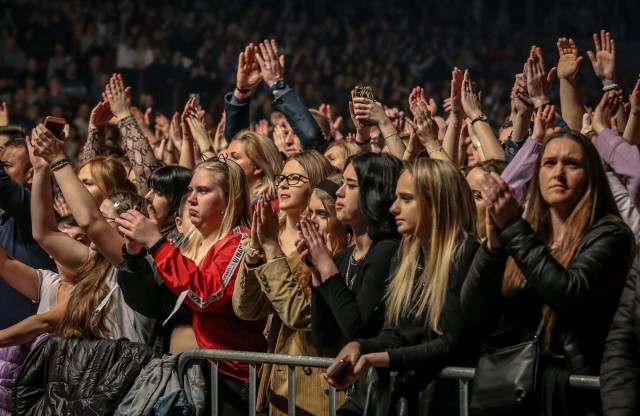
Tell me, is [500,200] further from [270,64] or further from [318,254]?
[270,64]

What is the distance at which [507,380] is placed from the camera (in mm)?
3629

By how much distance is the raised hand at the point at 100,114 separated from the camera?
7.14m

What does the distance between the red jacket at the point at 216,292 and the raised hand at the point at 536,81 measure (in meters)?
1.38

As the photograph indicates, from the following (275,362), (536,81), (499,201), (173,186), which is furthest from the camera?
(173,186)

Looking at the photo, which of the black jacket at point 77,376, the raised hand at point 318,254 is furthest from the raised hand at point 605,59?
the black jacket at point 77,376

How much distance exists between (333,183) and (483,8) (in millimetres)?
16317

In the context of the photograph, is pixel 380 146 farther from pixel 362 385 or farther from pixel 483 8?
pixel 483 8

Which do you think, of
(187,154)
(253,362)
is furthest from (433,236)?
(187,154)

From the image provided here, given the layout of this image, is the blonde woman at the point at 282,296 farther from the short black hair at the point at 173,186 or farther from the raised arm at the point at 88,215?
the short black hair at the point at 173,186

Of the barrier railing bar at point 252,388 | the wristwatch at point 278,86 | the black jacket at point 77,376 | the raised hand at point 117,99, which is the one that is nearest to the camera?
the barrier railing bar at point 252,388

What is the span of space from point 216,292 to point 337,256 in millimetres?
526

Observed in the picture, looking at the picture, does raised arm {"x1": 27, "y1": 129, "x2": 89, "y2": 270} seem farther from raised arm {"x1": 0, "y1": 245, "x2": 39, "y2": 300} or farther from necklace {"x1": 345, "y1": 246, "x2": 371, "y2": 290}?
necklace {"x1": 345, "y1": 246, "x2": 371, "y2": 290}

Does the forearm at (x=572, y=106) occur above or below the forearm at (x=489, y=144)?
above

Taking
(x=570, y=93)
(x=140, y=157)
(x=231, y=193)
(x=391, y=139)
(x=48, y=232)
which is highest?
(x=570, y=93)
